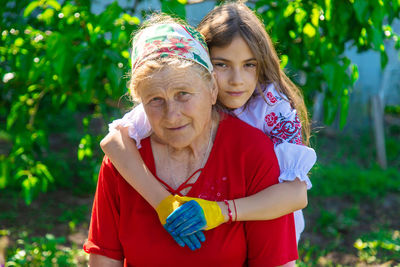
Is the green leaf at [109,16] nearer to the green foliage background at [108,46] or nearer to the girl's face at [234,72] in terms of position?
the green foliage background at [108,46]

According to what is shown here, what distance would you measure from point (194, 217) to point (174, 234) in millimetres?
120

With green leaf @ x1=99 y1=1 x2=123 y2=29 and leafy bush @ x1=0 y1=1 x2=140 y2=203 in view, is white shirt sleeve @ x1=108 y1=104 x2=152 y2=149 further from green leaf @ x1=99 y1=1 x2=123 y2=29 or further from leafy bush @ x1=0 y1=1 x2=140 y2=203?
green leaf @ x1=99 y1=1 x2=123 y2=29

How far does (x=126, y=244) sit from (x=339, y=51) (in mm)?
1699

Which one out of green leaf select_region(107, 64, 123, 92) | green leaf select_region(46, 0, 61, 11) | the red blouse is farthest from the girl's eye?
green leaf select_region(46, 0, 61, 11)

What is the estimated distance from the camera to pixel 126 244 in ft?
6.17

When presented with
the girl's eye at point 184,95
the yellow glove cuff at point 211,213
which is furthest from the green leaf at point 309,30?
the yellow glove cuff at point 211,213

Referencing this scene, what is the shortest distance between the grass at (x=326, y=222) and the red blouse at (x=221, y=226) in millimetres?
1454

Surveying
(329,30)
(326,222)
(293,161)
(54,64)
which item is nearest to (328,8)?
(329,30)

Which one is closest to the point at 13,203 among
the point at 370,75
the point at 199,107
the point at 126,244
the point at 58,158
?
the point at 58,158

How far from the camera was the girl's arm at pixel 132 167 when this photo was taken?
5.92 ft

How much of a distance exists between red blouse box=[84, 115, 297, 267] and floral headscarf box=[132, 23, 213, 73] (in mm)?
329

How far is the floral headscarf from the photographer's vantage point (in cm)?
172

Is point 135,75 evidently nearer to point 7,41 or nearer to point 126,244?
point 126,244

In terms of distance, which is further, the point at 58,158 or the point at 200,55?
the point at 58,158
